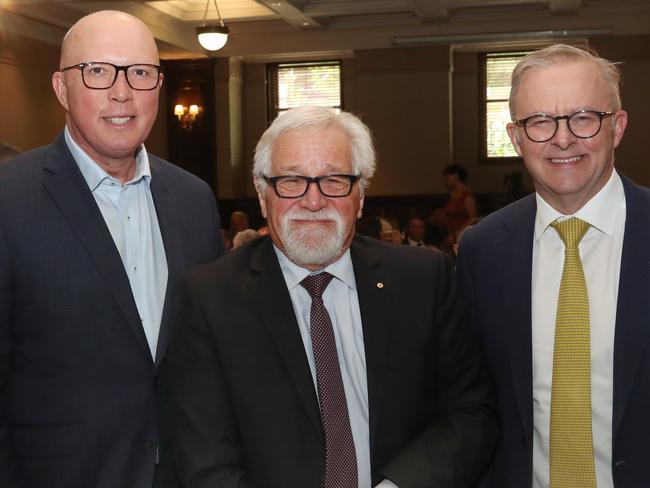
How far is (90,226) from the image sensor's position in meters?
2.11

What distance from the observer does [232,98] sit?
14.9m

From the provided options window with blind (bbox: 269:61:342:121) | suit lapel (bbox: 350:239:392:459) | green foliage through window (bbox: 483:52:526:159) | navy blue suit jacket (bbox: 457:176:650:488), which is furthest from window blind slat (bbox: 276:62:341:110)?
suit lapel (bbox: 350:239:392:459)

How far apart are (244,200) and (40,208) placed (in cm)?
1260

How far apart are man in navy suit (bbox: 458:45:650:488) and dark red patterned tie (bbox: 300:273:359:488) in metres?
0.47

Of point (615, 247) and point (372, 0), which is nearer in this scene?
point (615, 247)

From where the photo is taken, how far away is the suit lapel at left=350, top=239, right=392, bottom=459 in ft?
6.30

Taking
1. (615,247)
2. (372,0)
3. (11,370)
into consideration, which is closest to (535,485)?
(615,247)

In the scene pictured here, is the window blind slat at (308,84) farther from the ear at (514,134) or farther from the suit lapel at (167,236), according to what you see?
the ear at (514,134)

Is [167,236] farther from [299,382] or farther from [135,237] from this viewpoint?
[299,382]

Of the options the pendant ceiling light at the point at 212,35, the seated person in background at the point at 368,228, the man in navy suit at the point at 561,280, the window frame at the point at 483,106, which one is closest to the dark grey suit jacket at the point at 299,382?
the man in navy suit at the point at 561,280

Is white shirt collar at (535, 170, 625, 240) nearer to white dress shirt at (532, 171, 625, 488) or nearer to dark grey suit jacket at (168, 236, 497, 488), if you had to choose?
white dress shirt at (532, 171, 625, 488)

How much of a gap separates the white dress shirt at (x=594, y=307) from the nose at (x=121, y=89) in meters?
1.09

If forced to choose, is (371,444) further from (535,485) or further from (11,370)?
(11,370)

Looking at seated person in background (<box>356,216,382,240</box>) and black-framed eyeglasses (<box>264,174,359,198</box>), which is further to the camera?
seated person in background (<box>356,216,382,240</box>)
